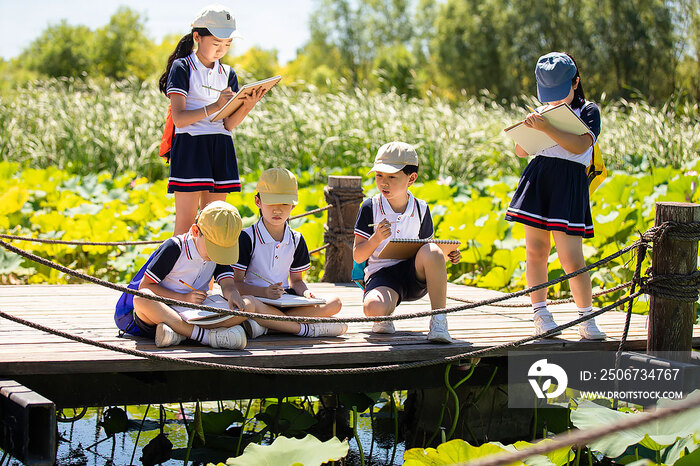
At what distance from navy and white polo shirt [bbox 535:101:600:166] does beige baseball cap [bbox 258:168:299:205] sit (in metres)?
1.17

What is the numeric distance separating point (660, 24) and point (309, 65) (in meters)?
36.3

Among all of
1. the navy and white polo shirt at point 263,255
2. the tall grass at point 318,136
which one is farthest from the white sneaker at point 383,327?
the tall grass at point 318,136

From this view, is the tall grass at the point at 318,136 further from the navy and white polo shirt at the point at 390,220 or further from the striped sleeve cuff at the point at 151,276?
the striped sleeve cuff at the point at 151,276

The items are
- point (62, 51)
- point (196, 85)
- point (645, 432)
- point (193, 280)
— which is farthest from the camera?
point (62, 51)

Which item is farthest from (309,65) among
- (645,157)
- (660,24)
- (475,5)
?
(645,157)

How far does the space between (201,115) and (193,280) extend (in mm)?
1002

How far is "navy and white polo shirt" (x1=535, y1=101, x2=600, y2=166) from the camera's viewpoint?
12.2ft

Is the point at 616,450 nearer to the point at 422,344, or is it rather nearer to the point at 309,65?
the point at 422,344

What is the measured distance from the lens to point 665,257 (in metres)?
3.59

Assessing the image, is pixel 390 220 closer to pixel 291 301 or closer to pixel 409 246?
pixel 409 246

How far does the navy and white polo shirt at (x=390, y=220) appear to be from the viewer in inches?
149

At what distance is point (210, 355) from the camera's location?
3.24 m

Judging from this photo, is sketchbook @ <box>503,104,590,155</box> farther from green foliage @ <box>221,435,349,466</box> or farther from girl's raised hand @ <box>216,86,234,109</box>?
green foliage @ <box>221,435,349,466</box>

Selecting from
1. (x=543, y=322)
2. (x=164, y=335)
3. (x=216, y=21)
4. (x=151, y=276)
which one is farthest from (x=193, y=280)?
(x=543, y=322)
